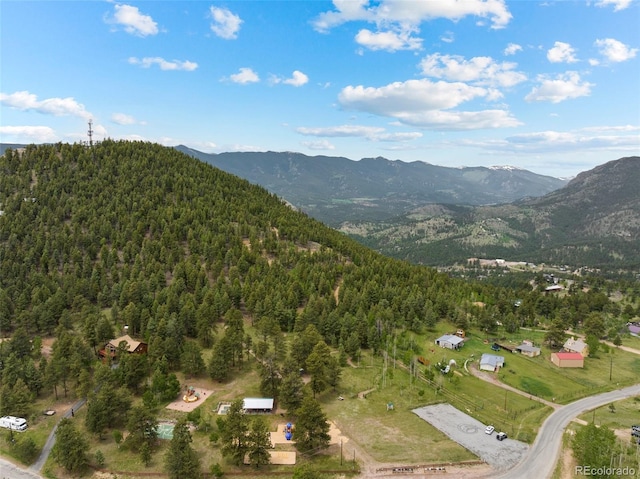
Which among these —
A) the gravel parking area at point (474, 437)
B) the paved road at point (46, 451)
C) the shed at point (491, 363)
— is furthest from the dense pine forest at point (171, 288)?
the shed at point (491, 363)

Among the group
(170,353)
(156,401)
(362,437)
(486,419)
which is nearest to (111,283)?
(170,353)

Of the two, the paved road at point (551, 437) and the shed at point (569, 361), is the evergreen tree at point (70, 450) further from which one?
the shed at point (569, 361)

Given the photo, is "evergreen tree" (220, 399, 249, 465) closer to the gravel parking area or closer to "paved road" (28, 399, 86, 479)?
"paved road" (28, 399, 86, 479)

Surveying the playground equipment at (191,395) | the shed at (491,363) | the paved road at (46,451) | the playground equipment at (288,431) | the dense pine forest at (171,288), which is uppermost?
the dense pine forest at (171,288)

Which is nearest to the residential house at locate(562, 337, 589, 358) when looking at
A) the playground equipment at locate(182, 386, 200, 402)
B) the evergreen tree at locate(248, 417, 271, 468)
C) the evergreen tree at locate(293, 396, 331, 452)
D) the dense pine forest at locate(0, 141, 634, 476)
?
the dense pine forest at locate(0, 141, 634, 476)

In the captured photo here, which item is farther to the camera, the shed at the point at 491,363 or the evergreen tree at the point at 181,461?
the shed at the point at 491,363

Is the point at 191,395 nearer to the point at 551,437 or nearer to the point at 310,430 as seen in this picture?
the point at 310,430

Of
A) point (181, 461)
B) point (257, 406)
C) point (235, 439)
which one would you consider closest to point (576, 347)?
point (257, 406)

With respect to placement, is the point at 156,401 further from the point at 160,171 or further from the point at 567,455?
the point at 160,171
